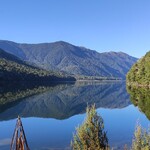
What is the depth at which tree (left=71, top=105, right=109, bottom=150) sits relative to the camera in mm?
34969

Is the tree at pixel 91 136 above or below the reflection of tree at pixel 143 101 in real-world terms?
below

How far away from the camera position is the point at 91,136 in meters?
35.3

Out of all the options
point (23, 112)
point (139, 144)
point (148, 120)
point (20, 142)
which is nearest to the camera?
point (20, 142)

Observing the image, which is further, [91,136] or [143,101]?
[143,101]

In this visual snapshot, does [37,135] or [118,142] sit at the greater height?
[37,135]

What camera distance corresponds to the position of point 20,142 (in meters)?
19.4

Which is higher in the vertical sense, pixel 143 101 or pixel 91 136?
pixel 143 101

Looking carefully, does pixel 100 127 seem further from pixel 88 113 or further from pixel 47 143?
pixel 47 143

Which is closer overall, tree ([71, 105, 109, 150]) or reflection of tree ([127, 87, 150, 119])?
tree ([71, 105, 109, 150])

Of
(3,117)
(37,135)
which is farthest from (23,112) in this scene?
(37,135)

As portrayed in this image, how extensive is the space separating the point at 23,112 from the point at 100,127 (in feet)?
280

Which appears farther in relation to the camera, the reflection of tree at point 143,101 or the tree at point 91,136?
the reflection of tree at point 143,101

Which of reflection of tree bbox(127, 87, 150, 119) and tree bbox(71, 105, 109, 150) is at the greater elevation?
reflection of tree bbox(127, 87, 150, 119)

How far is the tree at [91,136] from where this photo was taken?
35.0 metres
